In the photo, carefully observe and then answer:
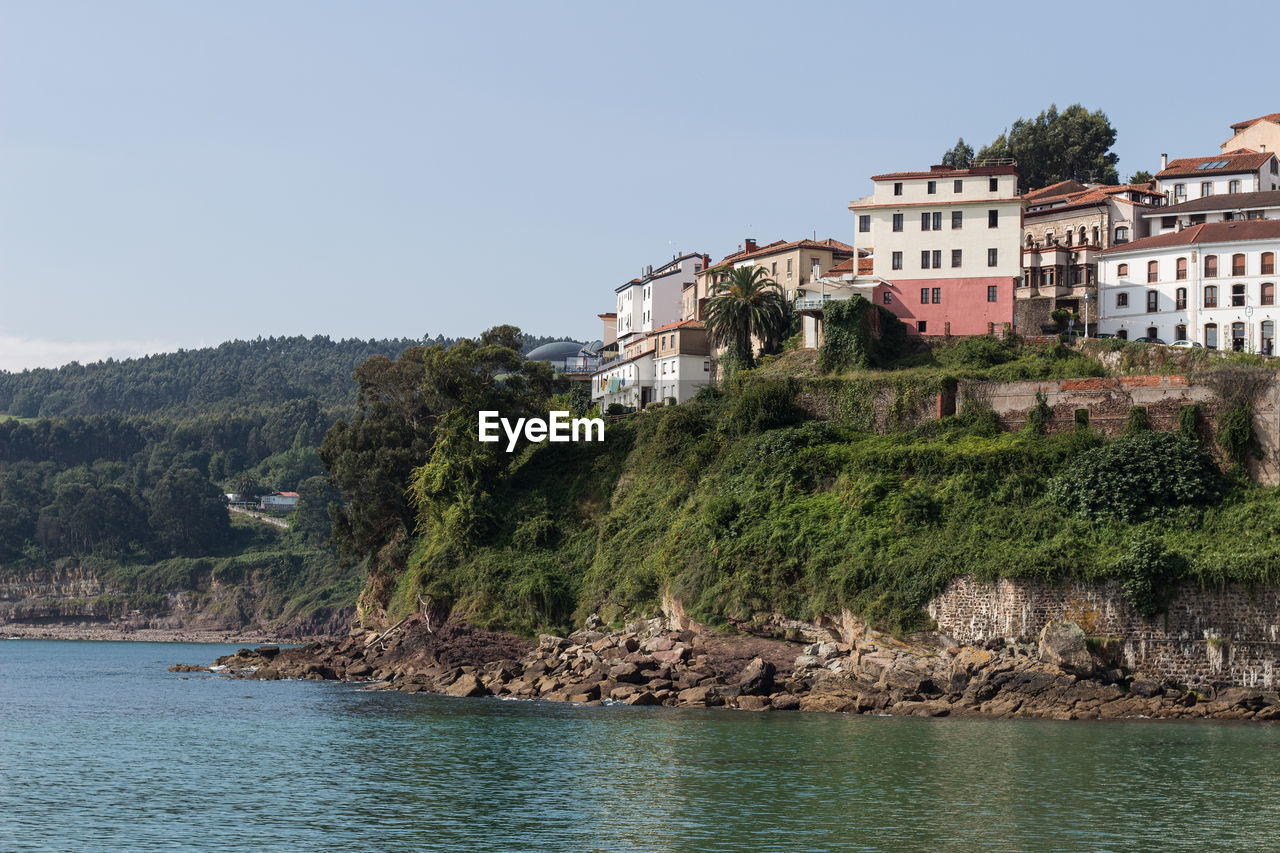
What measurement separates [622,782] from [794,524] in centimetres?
2676

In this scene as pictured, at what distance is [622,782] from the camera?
3744 cm

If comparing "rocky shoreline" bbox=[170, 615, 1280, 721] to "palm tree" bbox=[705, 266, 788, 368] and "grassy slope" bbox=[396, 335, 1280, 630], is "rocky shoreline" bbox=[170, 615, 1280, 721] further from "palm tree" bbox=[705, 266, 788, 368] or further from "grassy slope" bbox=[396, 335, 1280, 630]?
"palm tree" bbox=[705, 266, 788, 368]

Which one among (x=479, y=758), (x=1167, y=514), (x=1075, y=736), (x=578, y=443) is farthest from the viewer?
(x=578, y=443)

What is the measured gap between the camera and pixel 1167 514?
56.7m

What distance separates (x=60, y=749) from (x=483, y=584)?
27612mm

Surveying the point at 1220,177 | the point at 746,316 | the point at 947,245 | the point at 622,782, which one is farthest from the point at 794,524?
the point at 1220,177

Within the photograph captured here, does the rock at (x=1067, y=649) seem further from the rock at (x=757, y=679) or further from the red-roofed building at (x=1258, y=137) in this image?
the red-roofed building at (x=1258, y=137)

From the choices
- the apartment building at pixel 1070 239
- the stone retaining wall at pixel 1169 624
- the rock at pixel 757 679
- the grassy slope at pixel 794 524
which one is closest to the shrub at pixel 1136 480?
the grassy slope at pixel 794 524

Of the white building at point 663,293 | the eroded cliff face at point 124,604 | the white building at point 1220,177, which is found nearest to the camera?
the white building at point 1220,177

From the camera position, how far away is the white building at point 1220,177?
293 ft

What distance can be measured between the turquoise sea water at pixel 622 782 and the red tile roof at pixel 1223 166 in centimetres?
5297

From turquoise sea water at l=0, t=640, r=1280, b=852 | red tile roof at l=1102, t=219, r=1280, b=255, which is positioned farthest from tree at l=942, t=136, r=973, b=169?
turquoise sea water at l=0, t=640, r=1280, b=852

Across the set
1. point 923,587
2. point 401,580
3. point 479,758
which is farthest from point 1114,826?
point 401,580

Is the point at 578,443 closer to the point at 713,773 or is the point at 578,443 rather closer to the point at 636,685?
the point at 636,685
